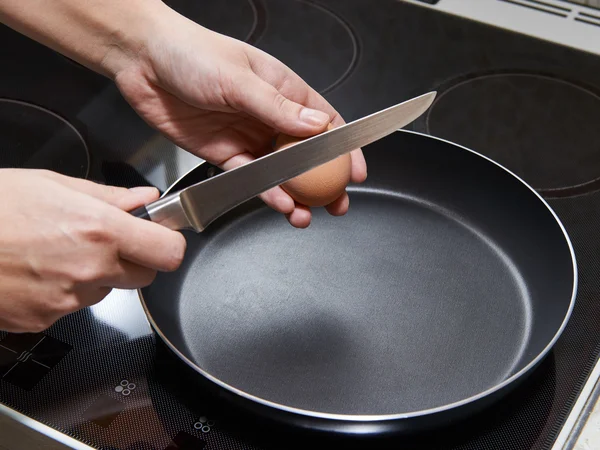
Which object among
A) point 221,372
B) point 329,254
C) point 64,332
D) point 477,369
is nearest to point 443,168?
point 329,254

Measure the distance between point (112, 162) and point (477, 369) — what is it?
61cm

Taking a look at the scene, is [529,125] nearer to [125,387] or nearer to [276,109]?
[276,109]

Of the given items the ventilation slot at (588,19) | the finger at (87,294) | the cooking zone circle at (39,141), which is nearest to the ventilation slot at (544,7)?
the ventilation slot at (588,19)

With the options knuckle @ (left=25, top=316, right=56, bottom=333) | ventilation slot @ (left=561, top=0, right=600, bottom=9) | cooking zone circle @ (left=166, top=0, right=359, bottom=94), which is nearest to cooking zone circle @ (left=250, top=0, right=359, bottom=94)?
cooking zone circle @ (left=166, top=0, right=359, bottom=94)

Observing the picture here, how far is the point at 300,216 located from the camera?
930 millimetres

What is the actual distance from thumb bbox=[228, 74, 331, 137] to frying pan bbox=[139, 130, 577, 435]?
149 mm

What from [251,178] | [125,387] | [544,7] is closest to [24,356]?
[125,387]

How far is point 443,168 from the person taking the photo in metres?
1.04

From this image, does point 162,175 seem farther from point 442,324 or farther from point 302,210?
point 442,324

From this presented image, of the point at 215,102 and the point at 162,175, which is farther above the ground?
the point at 215,102

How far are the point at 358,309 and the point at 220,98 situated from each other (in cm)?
32

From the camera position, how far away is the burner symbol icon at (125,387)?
0.81 m

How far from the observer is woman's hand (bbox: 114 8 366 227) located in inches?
34.3

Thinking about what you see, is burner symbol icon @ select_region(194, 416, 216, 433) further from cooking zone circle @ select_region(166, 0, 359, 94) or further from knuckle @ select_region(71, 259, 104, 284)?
cooking zone circle @ select_region(166, 0, 359, 94)
